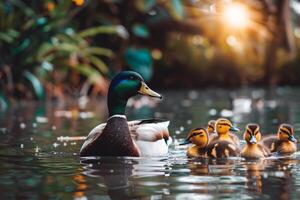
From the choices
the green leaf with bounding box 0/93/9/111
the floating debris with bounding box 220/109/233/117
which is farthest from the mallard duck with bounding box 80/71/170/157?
the green leaf with bounding box 0/93/9/111

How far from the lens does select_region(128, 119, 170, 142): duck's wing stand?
31.7 ft

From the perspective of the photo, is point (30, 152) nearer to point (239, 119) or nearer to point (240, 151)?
point (240, 151)

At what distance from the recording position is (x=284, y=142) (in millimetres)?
10070

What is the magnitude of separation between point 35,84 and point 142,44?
859cm

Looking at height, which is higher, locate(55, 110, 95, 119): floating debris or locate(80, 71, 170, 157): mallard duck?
locate(55, 110, 95, 119): floating debris

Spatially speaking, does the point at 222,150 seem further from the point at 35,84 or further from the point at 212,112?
the point at 35,84

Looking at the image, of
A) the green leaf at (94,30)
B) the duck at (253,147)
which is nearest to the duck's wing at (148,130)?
the duck at (253,147)

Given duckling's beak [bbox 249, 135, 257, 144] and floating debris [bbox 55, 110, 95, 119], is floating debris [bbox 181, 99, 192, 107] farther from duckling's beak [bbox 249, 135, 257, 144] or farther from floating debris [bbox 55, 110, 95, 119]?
duckling's beak [bbox 249, 135, 257, 144]

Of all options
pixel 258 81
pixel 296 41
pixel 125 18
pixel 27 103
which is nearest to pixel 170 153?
pixel 27 103

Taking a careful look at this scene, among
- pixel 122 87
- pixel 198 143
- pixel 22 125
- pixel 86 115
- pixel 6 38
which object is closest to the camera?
pixel 198 143

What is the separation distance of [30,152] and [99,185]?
3.06 m

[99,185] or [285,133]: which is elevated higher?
[285,133]

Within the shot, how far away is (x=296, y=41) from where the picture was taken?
3566cm

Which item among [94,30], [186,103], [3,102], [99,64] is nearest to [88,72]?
[94,30]
